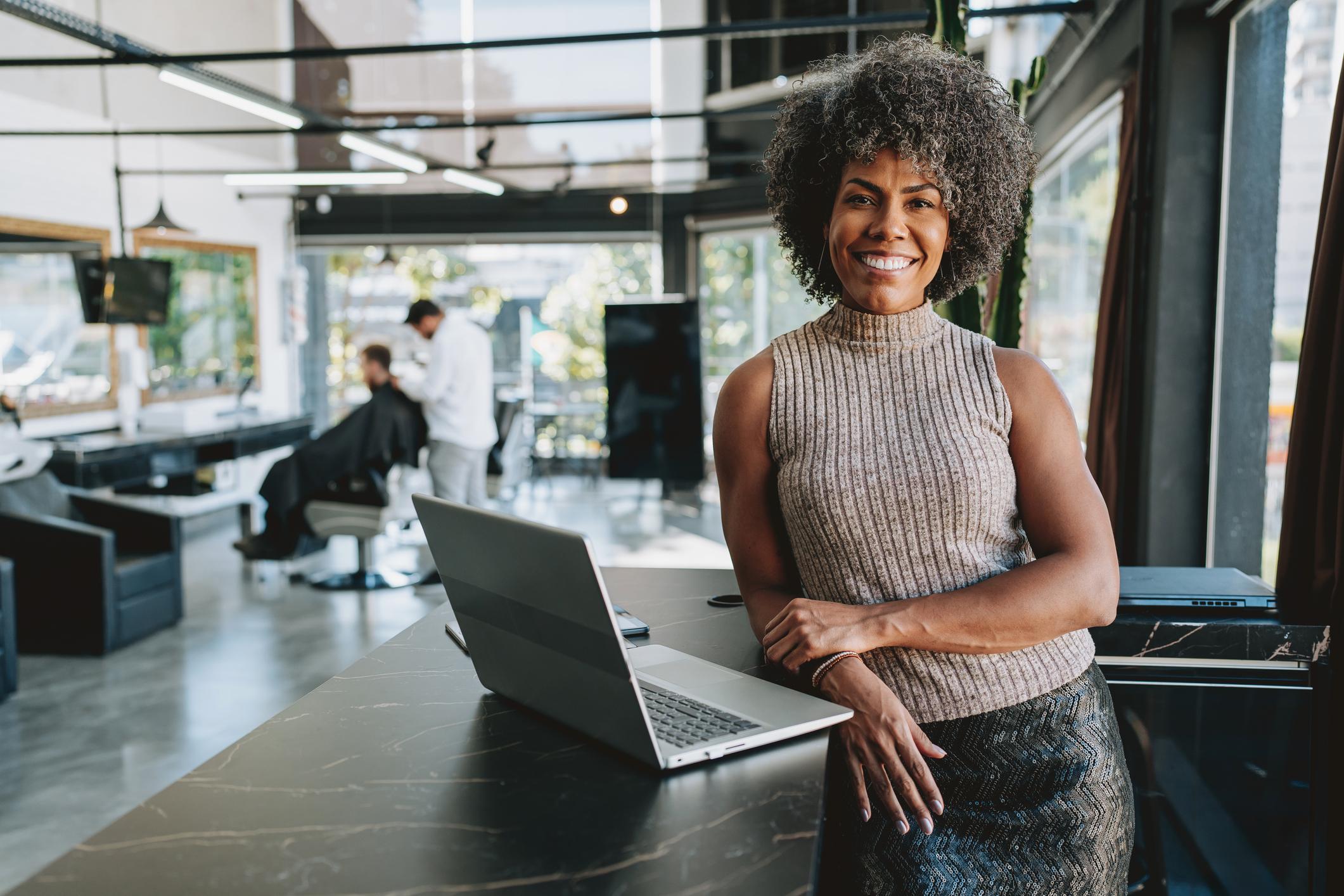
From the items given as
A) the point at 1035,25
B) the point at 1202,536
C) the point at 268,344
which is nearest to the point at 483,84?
the point at 268,344

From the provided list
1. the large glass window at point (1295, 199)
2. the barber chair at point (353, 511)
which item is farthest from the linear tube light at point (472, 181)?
the large glass window at point (1295, 199)

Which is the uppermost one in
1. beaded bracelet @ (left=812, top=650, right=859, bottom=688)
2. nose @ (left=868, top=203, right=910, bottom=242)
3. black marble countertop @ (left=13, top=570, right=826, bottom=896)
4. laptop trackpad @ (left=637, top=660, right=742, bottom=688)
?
nose @ (left=868, top=203, right=910, bottom=242)

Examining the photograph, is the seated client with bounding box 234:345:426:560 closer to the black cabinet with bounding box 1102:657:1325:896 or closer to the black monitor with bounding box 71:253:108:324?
the black monitor with bounding box 71:253:108:324

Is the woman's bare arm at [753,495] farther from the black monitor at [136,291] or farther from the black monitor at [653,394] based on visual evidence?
the black monitor at [136,291]

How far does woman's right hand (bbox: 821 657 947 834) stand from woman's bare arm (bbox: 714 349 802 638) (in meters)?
0.17

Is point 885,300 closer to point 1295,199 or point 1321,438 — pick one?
point 1321,438

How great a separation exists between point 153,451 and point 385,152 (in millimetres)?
2348

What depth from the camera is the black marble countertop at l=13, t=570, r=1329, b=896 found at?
82cm

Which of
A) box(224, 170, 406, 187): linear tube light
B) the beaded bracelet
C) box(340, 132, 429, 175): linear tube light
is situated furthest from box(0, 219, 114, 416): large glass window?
the beaded bracelet

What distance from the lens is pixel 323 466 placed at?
5.66m

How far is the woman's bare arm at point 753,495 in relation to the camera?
136cm

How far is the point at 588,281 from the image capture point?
10430 millimetres

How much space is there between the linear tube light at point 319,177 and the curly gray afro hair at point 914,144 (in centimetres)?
529

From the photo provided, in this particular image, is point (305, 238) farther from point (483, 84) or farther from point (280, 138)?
point (483, 84)
